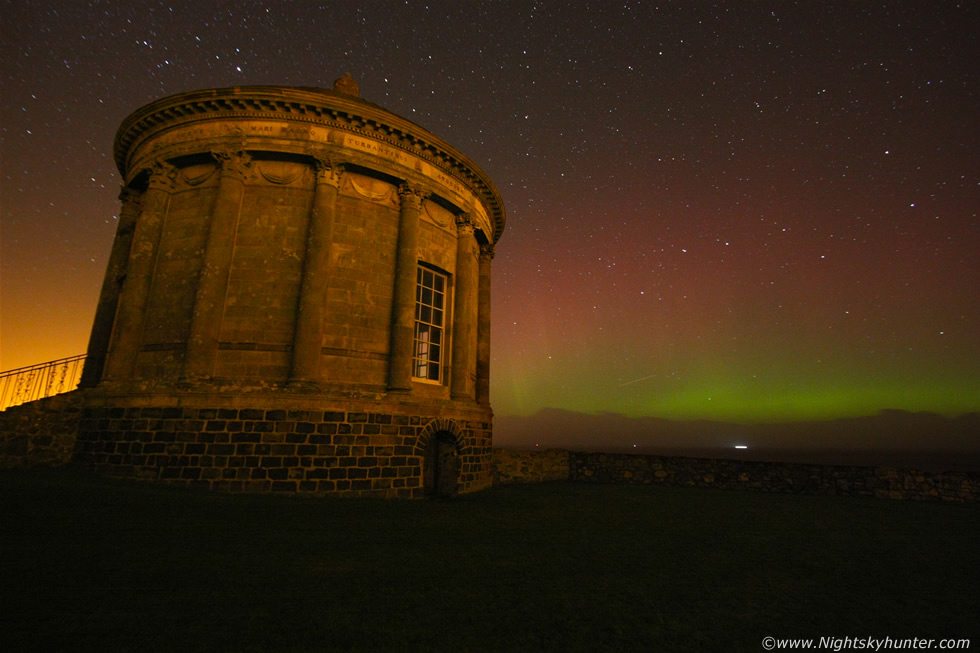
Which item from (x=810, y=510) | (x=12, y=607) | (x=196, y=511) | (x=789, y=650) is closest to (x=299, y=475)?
(x=196, y=511)

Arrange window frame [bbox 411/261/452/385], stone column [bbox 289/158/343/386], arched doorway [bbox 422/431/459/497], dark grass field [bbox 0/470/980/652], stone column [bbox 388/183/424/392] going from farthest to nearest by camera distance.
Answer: window frame [bbox 411/261/452/385], arched doorway [bbox 422/431/459/497], stone column [bbox 388/183/424/392], stone column [bbox 289/158/343/386], dark grass field [bbox 0/470/980/652]

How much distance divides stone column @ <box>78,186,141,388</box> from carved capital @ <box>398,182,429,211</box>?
25.2ft

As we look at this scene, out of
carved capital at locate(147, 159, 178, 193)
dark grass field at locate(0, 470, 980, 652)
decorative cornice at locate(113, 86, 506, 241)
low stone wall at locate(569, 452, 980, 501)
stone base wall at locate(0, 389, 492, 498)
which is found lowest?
dark grass field at locate(0, 470, 980, 652)

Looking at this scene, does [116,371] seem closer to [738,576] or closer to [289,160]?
[289,160]

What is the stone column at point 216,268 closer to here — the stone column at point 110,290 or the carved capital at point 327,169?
the carved capital at point 327,169

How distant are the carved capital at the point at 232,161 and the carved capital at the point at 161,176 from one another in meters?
1.54

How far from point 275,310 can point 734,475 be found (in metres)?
15.6

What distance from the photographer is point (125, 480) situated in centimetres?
1004

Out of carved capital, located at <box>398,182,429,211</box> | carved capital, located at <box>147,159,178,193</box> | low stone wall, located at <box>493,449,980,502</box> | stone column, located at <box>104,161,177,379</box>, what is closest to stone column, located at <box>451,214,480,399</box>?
carved capital, located at <box>398,182,429,211</box>

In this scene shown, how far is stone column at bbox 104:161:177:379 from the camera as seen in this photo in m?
11.7

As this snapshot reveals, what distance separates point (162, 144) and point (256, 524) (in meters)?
11.1

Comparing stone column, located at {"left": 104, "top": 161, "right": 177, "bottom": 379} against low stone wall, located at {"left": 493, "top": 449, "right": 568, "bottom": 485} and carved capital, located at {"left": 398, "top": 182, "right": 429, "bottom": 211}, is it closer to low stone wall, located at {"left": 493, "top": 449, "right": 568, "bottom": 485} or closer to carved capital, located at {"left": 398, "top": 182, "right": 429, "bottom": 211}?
carved capital, located at {"left": 398, "top": 182, "right": 429, "bottom": 211}

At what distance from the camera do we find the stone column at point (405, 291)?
12.3 m

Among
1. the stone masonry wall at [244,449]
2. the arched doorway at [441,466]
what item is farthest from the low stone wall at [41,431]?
the arched doorway at [441,466]
